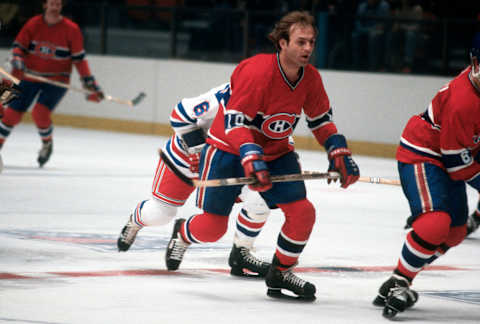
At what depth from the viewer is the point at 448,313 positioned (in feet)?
13.5

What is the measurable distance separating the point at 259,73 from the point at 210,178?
1.78 feet

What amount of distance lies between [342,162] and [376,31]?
7520 mm

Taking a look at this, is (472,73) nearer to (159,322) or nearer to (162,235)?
(159,322)

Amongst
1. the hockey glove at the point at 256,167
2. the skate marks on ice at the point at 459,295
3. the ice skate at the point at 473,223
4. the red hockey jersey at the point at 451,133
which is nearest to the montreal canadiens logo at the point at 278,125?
the hockey glove at the point at 256,167

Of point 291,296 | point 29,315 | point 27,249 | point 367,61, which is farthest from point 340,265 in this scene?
point 367,61

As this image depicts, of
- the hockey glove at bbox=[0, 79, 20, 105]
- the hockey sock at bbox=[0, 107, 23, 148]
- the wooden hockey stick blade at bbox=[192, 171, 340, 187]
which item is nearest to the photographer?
the wooden hockey stick blade at bbox=[192, 171, 340, 187]

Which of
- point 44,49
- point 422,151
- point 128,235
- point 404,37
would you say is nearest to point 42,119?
point 44,49

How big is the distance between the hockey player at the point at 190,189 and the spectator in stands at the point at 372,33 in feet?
22.8

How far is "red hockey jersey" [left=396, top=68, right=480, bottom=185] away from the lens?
3992 mm

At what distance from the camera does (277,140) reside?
14.5ft

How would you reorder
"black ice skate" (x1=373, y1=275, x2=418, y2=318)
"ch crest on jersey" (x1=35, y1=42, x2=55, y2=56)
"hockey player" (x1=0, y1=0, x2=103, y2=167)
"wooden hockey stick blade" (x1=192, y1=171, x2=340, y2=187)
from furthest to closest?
"ch crest on jersey" (x1=35, y1=42, x2=55, y2=56)
"hockey player" (x1=0, y1=0, x2=103, y2=167)
"wooden hockey stick blade" (x1=192, y1=171, x2=340, y2=187)
"black ice skate" (x1=373, y1=275, x2=418, y2=318)

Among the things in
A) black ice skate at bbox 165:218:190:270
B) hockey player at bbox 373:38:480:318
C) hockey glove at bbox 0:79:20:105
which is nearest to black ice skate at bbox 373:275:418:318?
hockey player at bbox 373:38:480:318

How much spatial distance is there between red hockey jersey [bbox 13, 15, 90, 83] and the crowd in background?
3.27 metres

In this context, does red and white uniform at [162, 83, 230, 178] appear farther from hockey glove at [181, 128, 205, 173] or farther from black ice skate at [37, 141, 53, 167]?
black ice skate at [37, 141, 53, 167]
